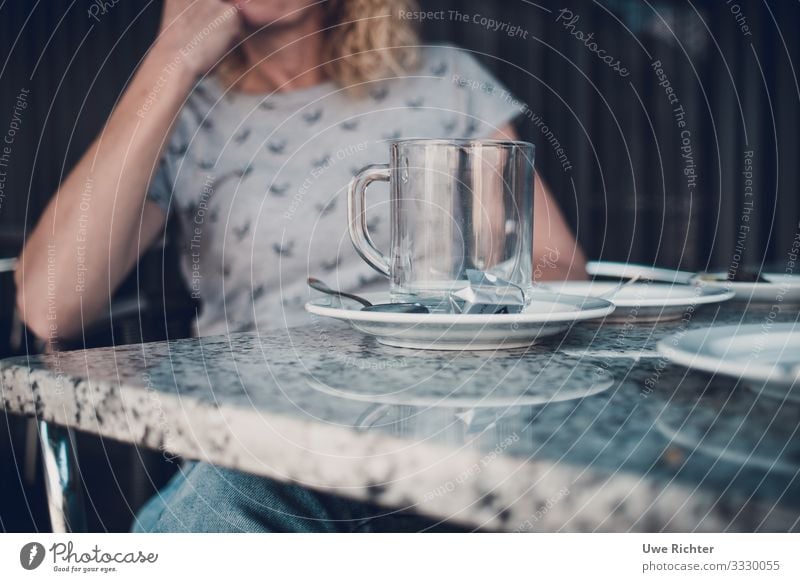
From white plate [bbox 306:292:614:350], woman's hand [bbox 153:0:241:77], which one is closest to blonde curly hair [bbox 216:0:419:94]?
woman's hand [bbox 153:0:241:77]

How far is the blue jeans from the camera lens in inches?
16.5

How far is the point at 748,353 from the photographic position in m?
0.30

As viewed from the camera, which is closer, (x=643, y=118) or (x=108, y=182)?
(x=108, y=182)

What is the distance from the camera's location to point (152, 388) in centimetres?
27

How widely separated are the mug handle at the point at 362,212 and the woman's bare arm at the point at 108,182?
1.24 feet

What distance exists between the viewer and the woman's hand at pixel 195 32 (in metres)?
0.72

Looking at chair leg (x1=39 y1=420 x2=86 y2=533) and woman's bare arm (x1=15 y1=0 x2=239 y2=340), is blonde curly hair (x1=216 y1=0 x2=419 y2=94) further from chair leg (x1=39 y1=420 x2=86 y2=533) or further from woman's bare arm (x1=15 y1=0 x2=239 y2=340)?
chair leg (x1=39 y1=420 x2=86 y2=533)

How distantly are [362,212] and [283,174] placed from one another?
0.51 meters

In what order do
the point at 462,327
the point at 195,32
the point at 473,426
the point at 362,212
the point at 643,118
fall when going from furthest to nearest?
the point at 643,118 < the point at 195,32 < the point at 362,212 < the point at 462,327 < the point at 473,426

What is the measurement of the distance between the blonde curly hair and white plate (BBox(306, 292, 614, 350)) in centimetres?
67

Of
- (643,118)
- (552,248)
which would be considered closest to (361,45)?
(552,248)

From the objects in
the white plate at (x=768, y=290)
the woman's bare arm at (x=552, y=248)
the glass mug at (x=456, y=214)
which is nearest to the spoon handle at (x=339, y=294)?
the glass mug at (x=456, y=214)

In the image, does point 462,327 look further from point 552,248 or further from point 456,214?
point 552,248
